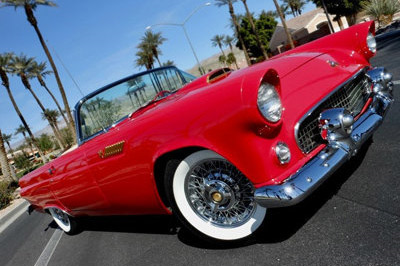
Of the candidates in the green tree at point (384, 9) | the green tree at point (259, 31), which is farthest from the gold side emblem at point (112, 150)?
the green tree at point (259, 31)

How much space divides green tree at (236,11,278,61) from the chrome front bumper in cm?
4542

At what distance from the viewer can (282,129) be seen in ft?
5.53

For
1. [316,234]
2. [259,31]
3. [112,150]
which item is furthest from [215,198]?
[259,31]

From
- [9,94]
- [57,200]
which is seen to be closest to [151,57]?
[9,94]

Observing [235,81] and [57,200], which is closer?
[235,81]

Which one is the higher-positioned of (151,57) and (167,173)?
(151,57)

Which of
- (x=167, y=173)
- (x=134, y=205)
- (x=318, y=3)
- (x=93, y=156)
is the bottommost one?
(x=134, y=205)

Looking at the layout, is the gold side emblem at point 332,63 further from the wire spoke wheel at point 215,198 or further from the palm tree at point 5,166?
the palm tree at point 5,166

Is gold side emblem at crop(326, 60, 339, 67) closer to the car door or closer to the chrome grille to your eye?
the chrome grille

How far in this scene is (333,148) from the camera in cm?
174

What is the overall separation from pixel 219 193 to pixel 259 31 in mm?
48758

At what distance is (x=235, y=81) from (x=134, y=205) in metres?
1.28

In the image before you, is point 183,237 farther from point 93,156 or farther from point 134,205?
point 93,156

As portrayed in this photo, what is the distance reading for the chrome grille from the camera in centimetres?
183
